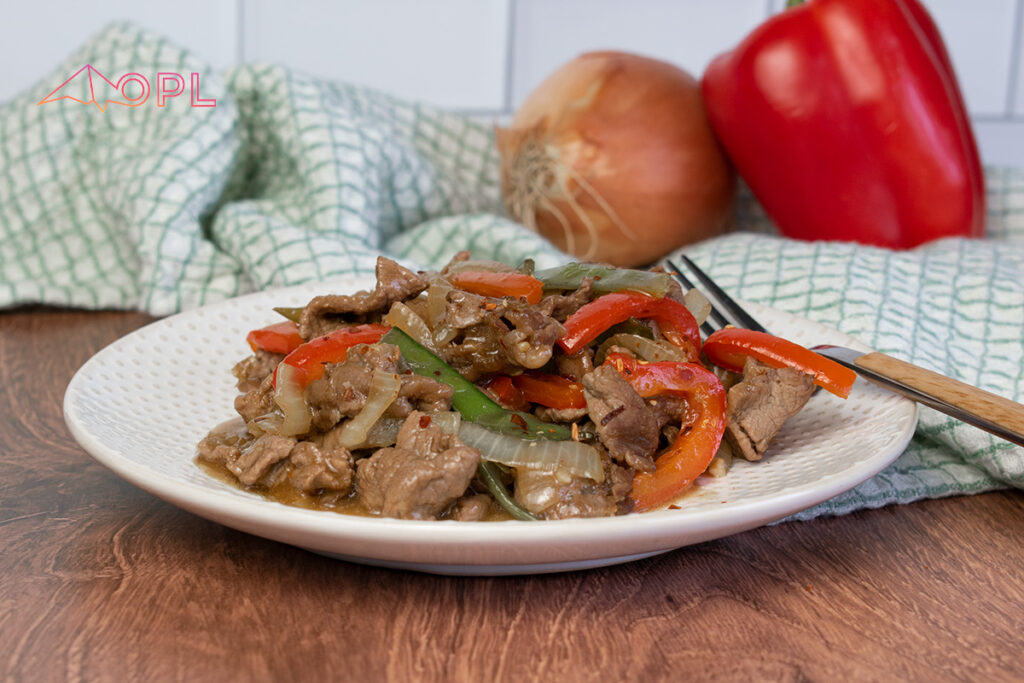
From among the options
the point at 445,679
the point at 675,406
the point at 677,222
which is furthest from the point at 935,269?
the point at 445,679

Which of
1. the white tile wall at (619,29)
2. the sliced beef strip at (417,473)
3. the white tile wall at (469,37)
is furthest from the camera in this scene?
the white tile wall at (619,29)

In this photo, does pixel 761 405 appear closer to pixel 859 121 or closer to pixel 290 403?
pixel 290 403

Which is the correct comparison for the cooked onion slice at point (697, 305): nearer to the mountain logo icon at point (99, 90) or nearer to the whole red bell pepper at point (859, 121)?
the whole red bell pepper at point (859, 121)

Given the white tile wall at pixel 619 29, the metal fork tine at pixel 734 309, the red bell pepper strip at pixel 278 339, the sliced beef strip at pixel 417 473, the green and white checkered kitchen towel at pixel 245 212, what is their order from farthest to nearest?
the white tile wall at pixel 619 29 < the green and white checkered kitchen towel at pixel 245 212 < the metal fork tine at pixel 734 309 < the red bell pepper strip at pixel 278 339 < the sliced beef strip at pixel 417 473

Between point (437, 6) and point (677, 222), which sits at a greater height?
point (437, 6)

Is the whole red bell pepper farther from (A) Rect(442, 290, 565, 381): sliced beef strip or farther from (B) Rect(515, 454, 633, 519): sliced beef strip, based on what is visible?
(B) Rect(515, 454, 633, 519): sliced beef strip

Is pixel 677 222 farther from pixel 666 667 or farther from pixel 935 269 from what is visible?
pixel 666 667

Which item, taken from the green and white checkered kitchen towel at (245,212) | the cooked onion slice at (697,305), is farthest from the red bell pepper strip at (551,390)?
the green and white checkered kitchen towel at (245,212)
